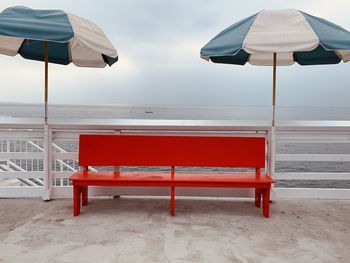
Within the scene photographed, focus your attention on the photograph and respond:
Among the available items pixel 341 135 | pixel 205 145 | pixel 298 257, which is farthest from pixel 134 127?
pixel 341 135

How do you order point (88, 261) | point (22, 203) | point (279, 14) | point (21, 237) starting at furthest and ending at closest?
point (22, 203), point (279, 14), point (21, 237), point (88, 261)

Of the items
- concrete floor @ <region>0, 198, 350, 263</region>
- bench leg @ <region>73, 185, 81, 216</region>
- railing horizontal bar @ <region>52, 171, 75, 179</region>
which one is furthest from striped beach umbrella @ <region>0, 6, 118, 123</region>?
concrete floor @ <region>0, 198, 350, 263</region>

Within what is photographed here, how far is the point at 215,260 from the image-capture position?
8.86 feet

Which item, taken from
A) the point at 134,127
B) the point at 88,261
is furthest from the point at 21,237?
the point at 134,127

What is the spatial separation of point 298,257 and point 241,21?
8.81ft

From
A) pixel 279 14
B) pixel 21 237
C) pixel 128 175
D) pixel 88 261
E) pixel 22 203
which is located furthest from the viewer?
pixel 22 203

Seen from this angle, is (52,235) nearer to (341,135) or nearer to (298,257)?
(298,257)

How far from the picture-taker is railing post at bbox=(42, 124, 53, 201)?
172 inches

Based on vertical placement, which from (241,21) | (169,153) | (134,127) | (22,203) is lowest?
(22,203)

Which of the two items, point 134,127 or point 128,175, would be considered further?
point 134,127

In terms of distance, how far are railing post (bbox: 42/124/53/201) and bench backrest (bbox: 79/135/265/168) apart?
0.60 metres

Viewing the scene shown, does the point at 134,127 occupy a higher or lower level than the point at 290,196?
higher

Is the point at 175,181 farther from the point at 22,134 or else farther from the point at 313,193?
the point at 22,134

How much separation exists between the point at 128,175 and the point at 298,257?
7.14 feet
